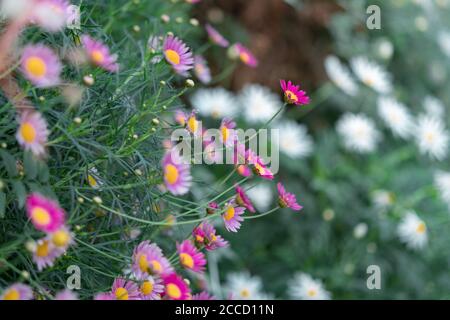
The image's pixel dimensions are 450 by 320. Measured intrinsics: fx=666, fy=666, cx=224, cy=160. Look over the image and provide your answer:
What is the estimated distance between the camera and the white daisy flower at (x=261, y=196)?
5.98ft

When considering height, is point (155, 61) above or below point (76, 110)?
above

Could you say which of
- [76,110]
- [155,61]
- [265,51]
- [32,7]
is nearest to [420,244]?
[265,51]

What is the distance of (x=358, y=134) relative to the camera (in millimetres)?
1961

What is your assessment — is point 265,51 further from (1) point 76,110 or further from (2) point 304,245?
(1) point 76,110

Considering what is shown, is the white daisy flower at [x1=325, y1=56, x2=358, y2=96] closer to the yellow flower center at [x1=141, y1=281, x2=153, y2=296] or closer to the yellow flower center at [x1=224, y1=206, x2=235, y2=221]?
the yellow flower center at [x1=224, y1=206, x2=235, y2=221]

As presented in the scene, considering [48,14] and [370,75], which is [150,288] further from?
[370,75]

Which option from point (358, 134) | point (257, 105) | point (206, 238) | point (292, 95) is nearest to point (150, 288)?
point (206, 238)

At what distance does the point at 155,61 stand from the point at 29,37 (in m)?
0.22

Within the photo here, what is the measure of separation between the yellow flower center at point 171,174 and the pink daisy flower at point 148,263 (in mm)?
102

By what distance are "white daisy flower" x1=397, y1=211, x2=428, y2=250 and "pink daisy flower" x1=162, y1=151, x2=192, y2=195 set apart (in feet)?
3.35

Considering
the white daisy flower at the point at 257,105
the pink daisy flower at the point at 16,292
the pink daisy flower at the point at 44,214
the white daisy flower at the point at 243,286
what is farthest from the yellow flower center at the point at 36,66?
the white daisy flower at the point at 257,105

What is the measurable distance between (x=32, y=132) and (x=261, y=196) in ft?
3.66

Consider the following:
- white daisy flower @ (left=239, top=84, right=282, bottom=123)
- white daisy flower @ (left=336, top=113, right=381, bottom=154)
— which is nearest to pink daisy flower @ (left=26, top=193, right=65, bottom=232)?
white daisy flower @ (left=239, top=84, right=282, bottom=123)

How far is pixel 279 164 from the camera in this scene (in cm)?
196
